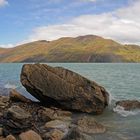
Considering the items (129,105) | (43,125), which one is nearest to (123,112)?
(129,105)

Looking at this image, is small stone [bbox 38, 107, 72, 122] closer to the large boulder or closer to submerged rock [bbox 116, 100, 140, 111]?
the large boulder

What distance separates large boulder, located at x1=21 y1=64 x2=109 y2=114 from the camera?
29625mm

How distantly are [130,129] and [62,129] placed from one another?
193 inches

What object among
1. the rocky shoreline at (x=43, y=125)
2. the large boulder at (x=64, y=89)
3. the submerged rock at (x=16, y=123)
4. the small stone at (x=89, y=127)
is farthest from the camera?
the large boulder at (x=64, y=89)

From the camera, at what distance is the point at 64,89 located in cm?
2977

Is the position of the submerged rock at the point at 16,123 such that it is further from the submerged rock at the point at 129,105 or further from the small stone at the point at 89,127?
the submerged rock at the point at 129,105

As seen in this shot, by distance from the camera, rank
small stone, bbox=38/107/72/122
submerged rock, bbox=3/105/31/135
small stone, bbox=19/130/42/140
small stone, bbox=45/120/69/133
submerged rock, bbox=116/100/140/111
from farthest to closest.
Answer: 1. submerged rock, bbox=116/100/140/111
2. small stone, bbox=38/107/72/122
3. small stone, bbox=45/120/69/133
4. submerged rock, bbox=3/105/31/135
5. small stone, bbox=19/130/42/140

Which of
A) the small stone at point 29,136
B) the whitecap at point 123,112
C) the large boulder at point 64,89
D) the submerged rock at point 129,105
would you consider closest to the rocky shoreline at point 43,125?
the small stone at point 29,136

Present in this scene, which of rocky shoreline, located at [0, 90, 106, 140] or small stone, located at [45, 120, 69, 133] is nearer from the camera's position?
rocky shoreline, located at [0, 90, 106, 140]

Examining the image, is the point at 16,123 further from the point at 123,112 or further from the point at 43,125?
the point at 123,112

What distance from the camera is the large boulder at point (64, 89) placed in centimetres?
2962

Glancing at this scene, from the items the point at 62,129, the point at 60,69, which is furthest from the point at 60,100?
the point at 62,129

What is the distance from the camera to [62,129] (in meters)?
23.5

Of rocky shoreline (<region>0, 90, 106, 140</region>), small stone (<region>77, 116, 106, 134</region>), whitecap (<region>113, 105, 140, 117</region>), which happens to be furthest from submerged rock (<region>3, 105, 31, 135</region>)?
whitecap (<region>113, 105, 140, 117</region>)
